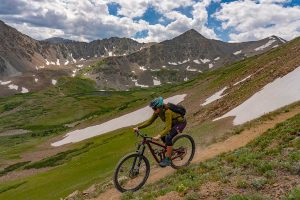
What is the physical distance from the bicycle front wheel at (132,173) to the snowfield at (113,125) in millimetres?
91792

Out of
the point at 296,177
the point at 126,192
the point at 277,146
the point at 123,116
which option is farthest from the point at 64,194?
the point at 123,116

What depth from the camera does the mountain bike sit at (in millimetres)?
20311

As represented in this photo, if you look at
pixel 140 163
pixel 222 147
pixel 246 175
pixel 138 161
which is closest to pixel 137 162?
pixel 138 161

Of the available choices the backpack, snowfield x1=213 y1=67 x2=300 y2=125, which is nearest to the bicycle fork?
the backpack

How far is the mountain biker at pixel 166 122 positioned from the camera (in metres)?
20.8

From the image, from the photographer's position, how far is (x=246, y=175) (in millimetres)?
17719

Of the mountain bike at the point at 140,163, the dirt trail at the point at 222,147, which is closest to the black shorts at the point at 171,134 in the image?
the mountain bike at the point at 140,163

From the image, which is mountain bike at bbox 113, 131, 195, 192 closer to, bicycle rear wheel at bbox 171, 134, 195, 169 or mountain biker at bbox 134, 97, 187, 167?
bicycle rear wheel at bbox 171, 134, 195, 169

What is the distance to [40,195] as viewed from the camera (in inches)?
2037

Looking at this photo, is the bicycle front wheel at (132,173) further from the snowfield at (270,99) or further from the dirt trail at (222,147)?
the snowfield at (270,99)

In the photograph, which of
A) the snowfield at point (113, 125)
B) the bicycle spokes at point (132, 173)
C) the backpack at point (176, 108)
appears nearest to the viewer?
the bicycle spokes at point (132, 173)

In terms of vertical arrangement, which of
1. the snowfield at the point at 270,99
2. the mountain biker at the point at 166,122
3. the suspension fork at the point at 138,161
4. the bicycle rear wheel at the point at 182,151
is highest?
the mountain biker at the point at 166,122

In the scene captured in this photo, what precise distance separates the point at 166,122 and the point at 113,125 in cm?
10185

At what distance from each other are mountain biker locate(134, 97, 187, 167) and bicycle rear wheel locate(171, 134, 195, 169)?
70cm
